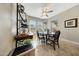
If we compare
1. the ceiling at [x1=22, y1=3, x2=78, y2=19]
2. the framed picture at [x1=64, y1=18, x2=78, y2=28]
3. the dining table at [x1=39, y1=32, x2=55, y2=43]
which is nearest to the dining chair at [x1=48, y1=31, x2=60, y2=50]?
the dining table at [x1=39, y1=32, x2=55, y2=43]

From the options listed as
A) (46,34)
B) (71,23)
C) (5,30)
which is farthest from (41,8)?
(5,30)

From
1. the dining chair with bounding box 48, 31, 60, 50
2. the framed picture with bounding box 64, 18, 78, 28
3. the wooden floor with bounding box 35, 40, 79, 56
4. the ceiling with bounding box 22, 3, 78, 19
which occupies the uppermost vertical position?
the ceiling with bounding box 22, 3, 78, 19

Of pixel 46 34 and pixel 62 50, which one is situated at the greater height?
pixel 46 34

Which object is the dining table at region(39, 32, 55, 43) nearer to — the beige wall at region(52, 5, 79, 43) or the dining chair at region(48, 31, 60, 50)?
the dining chair at region(48, 31, 60, 50)

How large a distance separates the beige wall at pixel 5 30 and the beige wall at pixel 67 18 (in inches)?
Result: 34.7

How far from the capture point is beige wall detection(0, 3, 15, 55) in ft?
5.60

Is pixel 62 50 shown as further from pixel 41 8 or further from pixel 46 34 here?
pixel 41 8

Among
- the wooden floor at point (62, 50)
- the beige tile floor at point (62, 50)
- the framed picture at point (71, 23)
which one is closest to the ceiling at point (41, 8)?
the framed picture at point (71, 23)

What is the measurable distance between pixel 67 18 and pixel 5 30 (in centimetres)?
119

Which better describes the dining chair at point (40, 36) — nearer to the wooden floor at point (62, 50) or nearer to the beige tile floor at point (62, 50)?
the beige tile floor at point (62, 50)

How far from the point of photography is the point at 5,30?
1.78 metres

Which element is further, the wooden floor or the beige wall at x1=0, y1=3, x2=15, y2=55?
the wooden floor

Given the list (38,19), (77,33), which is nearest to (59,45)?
(77,33)

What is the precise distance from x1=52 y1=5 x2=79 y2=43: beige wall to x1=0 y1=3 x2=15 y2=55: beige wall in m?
0.88
